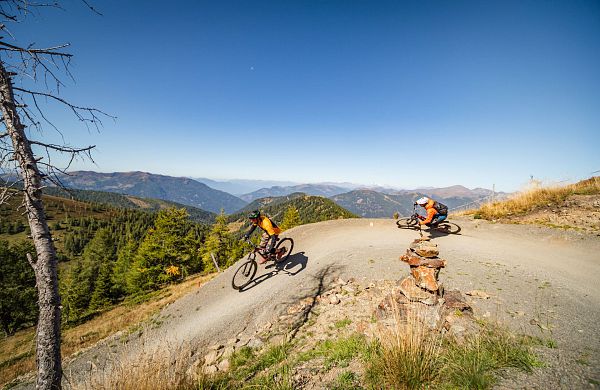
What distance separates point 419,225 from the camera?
15.2m

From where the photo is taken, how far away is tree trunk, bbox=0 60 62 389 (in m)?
4.00

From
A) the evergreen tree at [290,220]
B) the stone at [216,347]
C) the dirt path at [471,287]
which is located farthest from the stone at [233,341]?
the evergreen tree at [290,220]

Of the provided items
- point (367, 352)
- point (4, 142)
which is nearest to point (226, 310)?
point (367, 352)

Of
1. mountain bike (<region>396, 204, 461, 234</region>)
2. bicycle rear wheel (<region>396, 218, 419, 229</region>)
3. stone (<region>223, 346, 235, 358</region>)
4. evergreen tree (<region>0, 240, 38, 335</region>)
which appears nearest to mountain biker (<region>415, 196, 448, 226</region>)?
mountain bike (<region>396, 204, 461, 234</region>)

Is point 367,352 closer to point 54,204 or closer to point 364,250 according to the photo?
point 364,250

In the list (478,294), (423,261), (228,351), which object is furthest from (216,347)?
(478,294)

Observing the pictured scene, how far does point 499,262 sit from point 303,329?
26.5 feet

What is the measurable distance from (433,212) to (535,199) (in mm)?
9810

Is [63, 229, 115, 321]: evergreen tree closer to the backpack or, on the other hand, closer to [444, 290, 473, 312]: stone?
the backpack

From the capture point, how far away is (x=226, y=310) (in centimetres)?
1062

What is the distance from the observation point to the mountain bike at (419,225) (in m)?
14.3

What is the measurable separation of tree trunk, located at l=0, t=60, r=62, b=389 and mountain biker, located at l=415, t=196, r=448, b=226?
1441 cm

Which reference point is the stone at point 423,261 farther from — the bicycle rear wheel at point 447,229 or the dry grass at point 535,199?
the dry grass at point 535,199

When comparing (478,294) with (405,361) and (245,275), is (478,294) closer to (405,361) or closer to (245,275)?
(405,361)
